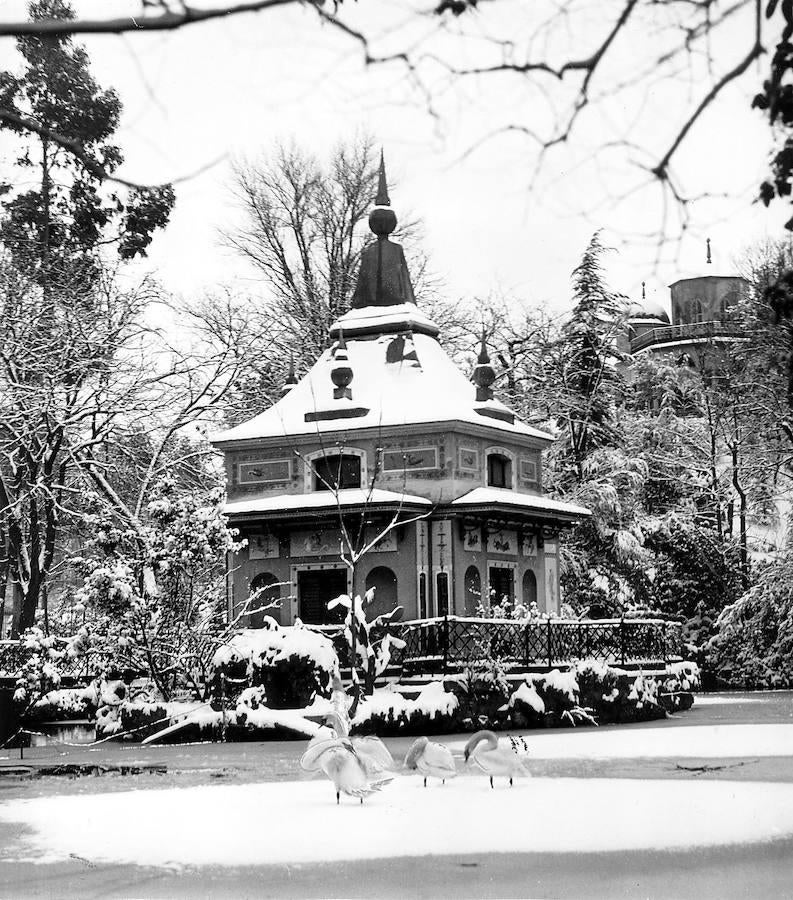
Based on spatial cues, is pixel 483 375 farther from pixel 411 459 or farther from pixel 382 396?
pixel 411 459

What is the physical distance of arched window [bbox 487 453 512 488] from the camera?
19750mm

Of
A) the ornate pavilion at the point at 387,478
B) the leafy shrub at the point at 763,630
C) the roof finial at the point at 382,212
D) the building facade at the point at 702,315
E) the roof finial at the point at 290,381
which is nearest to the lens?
the building facade at the point at 702,315

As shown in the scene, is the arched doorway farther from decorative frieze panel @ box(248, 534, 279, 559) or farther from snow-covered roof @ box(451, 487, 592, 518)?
decorative frieze panel @ box(248, 534, 279, 559)

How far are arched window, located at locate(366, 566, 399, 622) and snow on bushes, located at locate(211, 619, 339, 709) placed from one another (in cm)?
372

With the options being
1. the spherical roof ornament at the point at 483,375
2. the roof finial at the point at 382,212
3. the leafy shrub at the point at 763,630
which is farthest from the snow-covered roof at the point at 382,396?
the roof finial at the point at 382,212

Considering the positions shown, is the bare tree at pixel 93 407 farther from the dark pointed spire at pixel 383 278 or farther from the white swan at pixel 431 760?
the white swan at pixel 431 760

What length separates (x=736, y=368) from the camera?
908cm

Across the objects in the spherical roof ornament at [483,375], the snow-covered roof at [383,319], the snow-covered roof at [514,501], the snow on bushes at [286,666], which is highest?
the snow-covered roof at [383,319]

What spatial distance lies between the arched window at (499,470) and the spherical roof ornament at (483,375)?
91 cm

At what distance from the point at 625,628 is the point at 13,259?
34.5ft

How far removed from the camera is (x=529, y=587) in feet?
67.5

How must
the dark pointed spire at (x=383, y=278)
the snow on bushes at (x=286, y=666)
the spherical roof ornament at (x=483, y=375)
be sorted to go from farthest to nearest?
the spherical roof ornament at (x=483, y=375)
the dark pointed spire at (x=383, y=278)
the snow on bushes at (x=286, y=666)

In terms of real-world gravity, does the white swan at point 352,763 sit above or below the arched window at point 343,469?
below

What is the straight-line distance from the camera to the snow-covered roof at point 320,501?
1806 centimetres
